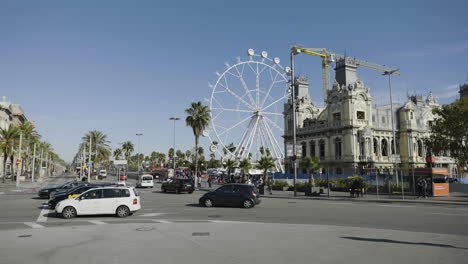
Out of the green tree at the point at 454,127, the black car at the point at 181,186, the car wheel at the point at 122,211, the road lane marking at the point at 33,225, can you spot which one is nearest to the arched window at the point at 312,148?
the green tree at the point at 454,127

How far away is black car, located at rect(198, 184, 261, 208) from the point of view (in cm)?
2164

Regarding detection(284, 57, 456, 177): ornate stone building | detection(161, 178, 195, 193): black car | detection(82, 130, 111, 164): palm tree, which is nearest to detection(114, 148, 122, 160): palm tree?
detection(82, 130, 111, 164): palm tree

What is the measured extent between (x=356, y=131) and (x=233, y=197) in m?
53.6

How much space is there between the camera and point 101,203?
16.9m

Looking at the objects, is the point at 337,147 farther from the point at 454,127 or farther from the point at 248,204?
the point at 248,204

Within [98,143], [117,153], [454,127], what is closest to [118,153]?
[117,153]

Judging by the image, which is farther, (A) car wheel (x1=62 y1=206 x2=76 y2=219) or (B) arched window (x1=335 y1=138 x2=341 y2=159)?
(B) arched window (x1=335 y1=138 x2=341 y2=159)

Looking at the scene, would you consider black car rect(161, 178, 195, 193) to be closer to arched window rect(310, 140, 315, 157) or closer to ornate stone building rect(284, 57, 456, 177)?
ornate stone building rect(284, 57, 456, 177)

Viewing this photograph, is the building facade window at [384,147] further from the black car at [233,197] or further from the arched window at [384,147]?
the black car at [233,197]

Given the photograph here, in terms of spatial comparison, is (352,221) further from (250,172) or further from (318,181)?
(250,172)

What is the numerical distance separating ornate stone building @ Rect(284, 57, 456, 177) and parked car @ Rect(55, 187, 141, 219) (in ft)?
180

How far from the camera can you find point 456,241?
34.0 feet

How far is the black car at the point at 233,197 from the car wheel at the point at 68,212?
7908 millimetres

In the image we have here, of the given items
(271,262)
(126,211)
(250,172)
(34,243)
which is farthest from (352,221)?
(250,172)
